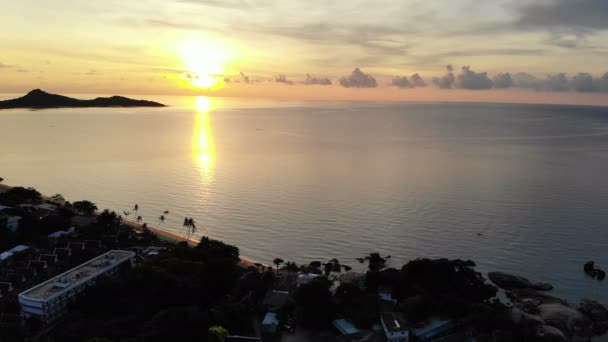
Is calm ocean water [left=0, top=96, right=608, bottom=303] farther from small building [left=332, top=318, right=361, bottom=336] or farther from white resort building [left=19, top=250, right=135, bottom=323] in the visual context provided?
white resort building [left=19, top=250, right=135, bottom=323]

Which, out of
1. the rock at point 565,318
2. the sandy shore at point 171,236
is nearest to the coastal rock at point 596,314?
the rock at point 565,318

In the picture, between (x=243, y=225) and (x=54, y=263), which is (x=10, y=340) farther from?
(x=243, y=225)

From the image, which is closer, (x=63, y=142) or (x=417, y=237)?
(x=417, y=237)

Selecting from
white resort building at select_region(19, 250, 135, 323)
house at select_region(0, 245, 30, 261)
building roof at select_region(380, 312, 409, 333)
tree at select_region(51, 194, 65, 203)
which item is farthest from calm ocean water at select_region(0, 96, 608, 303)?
house at select_region(0, 245, 30, 261)

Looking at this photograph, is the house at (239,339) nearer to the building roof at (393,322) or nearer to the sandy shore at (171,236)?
the building roof at (393,322)

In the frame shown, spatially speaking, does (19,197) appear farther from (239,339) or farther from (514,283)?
(514,283)

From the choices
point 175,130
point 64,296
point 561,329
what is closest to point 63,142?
point 175,130

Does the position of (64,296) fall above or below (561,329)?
above
